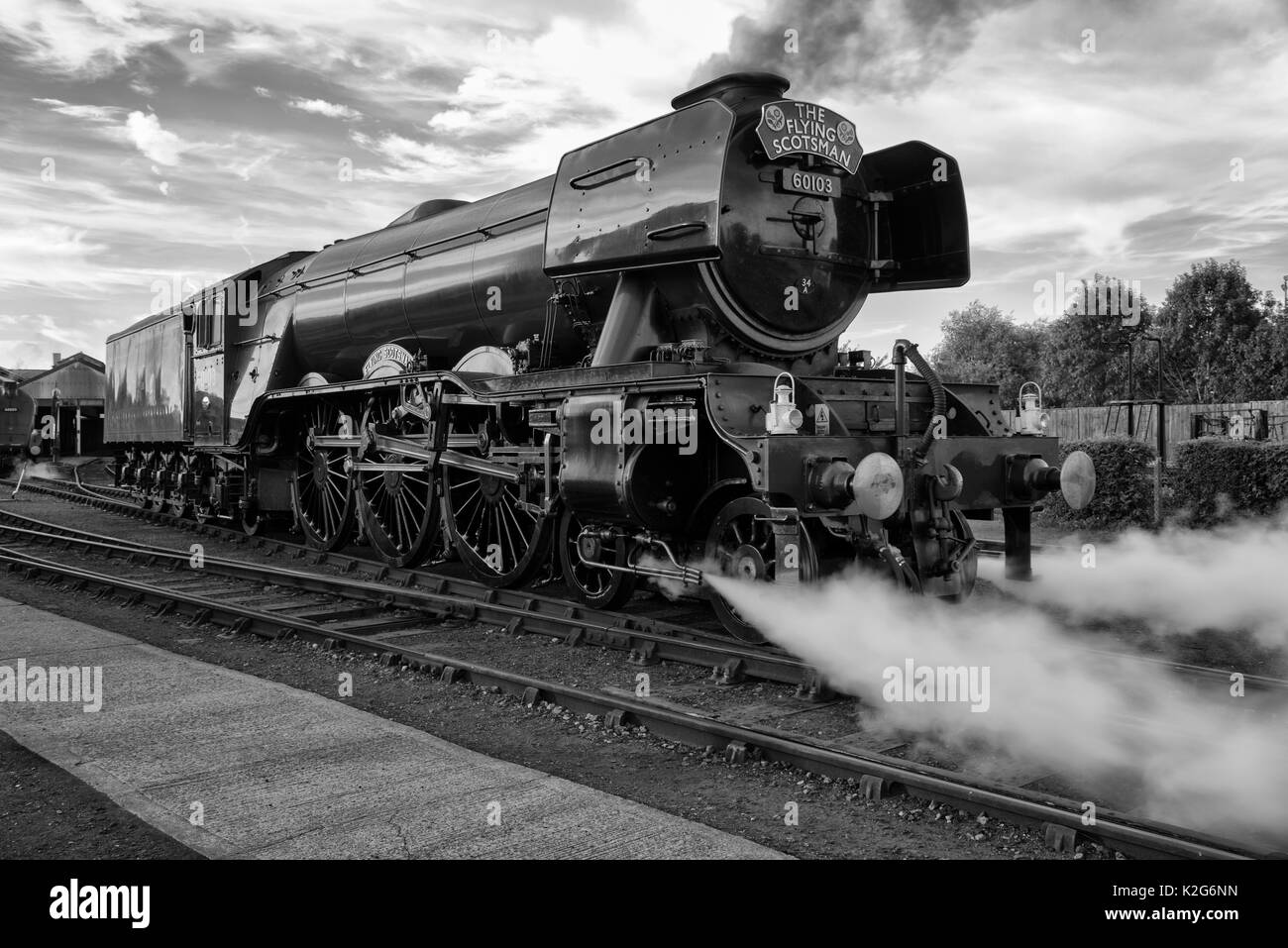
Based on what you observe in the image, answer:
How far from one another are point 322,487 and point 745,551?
6.90 metres

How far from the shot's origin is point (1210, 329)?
3572 cm

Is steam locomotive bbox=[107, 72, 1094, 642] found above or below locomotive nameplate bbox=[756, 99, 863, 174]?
below

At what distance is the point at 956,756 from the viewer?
4.40 meters

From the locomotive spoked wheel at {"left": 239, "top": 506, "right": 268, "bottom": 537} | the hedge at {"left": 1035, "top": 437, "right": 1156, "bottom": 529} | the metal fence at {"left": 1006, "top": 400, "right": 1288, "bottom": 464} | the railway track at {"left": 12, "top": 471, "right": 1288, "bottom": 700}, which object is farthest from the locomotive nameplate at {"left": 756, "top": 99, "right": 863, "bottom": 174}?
the metal fence at {"left": 1006, "top": 400, "right": 1288, "bottom": 464}

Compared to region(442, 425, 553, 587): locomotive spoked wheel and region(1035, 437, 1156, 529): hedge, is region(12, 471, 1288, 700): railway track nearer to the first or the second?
region(442, 425, 553, 587): locomotive spoked wheel

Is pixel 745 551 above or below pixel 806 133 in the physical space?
below

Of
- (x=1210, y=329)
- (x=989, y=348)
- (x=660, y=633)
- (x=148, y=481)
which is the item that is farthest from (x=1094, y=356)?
(x=660, y=633)

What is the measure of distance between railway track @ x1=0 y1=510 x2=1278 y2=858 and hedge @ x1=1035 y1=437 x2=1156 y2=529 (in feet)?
26.7

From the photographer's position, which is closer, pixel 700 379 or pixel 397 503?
pixel 700 379

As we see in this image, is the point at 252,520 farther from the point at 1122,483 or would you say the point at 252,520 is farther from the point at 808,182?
the point at 1122,483

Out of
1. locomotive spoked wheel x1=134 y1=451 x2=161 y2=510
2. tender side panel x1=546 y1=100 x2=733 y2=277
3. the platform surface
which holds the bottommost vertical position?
the platform surface

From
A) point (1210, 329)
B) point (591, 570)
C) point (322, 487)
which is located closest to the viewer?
point (591, 570)

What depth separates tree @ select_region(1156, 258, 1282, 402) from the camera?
33906 millimetres

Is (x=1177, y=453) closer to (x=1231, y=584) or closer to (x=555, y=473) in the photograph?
(x=1231, y=584)
